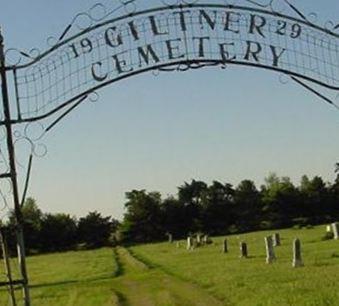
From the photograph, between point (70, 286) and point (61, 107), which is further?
point (70, 286)

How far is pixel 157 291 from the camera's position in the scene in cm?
2656

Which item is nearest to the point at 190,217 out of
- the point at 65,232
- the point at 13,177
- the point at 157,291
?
the point at 65,232

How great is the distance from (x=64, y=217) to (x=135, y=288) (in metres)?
74.7

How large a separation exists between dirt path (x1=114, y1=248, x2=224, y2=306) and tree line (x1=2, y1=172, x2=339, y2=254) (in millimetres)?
63001

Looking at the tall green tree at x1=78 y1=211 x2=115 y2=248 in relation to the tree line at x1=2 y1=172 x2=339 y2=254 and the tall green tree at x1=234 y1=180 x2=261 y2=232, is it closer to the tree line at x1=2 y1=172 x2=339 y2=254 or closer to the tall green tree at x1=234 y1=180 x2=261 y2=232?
the tree line at x1=2 y1=172 x2=339 y2=254

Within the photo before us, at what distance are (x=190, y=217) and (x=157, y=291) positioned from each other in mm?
78512

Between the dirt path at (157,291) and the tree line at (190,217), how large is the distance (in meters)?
63.0

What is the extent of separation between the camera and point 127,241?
334ft

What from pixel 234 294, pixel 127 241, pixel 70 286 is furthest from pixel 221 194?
pixel 234 294

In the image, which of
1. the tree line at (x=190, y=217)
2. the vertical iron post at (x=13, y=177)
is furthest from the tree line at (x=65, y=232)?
the vertical iron post at (x=13, y=177)

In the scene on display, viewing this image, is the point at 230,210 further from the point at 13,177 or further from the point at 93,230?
the point at 13,177

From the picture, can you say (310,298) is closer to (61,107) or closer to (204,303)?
(204,303)

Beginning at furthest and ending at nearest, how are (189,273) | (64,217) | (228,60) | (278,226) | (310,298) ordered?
(64,217), (278,226), (189,273), (310,298), (228,60)

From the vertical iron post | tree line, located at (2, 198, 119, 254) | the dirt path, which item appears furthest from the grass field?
tree line, located at (2, 198, 119, 254)
